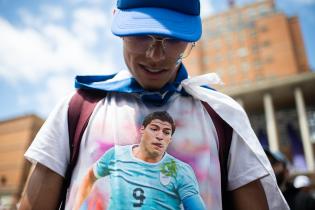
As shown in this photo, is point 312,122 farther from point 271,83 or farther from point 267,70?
point 267,70

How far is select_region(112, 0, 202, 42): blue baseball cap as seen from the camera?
976mm

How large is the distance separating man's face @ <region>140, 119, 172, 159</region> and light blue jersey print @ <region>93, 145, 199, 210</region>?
31 mm

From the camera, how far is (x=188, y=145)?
1.02m

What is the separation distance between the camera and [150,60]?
101 cm

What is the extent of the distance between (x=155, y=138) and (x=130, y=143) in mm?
86

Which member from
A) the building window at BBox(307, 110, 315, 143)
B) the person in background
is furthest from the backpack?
the building window at BBox(307, 110, 315, 143)

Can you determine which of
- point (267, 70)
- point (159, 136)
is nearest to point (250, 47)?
point (267, 70)

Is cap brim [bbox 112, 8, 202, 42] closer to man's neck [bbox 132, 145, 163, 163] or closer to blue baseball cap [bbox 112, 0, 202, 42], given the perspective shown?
blue baseball cap [bbox 112, 0, 202, 42]

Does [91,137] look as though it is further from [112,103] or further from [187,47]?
[187,47]

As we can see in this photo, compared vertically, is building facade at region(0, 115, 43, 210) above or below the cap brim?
below

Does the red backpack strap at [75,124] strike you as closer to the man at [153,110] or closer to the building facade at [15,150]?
the man at [153,110]

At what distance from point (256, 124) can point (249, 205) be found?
2764 centimetres

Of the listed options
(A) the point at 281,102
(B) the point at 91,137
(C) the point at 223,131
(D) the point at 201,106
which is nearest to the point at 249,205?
(C) the point at 223,131

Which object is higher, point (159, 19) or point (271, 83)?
point (159, 19)
